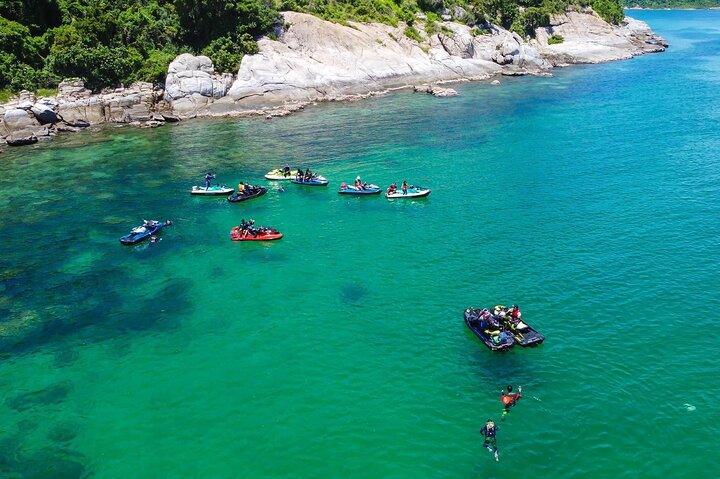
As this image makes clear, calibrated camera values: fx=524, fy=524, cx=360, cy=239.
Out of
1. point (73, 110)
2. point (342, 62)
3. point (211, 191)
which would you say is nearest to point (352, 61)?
point (342, 62)

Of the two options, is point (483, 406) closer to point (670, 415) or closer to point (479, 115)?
point (670, 415)

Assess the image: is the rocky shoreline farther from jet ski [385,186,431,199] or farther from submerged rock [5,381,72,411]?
submerged rock [5,381,72,411]

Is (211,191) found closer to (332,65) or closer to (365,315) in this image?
(365,315)

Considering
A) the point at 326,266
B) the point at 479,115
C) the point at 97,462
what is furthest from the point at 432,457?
the point at 479,115

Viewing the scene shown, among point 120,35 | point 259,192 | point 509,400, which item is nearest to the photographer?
point 509,400

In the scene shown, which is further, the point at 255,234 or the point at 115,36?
the point at 115,36

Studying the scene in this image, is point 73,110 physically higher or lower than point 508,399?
higher

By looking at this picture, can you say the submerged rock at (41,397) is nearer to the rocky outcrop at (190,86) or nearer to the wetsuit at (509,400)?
the wetsuit at (509,400)
